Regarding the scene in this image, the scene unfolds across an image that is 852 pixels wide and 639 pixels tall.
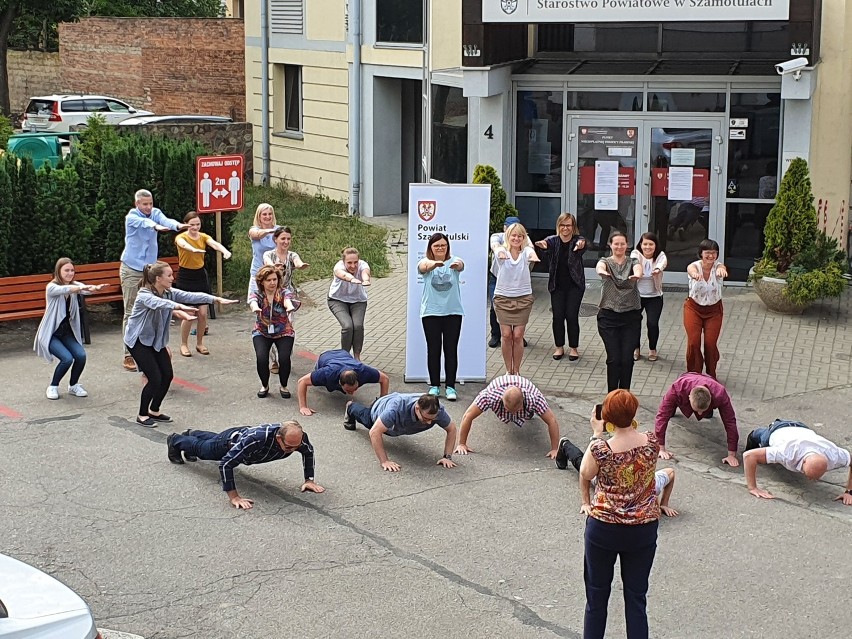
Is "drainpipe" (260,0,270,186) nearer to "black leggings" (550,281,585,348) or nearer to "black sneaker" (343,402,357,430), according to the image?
"black leggings" (550,281,585,348)

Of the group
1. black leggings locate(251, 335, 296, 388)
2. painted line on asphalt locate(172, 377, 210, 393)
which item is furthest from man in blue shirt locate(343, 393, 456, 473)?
painted line on asphalt locate(172, 377, 210, 393)

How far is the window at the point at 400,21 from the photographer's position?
2161 centimetres

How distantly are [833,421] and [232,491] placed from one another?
5.66 metres

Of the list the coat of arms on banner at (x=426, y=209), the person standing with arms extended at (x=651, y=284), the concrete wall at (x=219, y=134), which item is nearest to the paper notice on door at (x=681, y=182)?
the person standing with arms extended at (x=651, y=284)

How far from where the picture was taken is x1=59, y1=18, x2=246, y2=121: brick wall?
30.4 m

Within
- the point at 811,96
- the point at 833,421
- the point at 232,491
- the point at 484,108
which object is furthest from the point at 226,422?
the point at 811,96

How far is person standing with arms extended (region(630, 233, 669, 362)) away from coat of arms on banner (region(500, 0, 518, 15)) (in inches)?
156

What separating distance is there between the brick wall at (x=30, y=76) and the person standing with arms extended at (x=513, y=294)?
29.8 m

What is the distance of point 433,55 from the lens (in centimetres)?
1953

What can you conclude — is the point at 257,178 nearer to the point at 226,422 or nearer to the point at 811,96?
the point at 811,96

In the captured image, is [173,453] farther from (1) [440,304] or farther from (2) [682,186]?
(2) [682,186]

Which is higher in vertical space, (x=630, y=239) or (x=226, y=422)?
(x=630, y=239)

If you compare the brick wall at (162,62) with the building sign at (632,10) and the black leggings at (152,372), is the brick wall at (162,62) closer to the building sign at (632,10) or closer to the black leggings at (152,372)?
the building sign at (632,10)

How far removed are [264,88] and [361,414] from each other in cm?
1572
